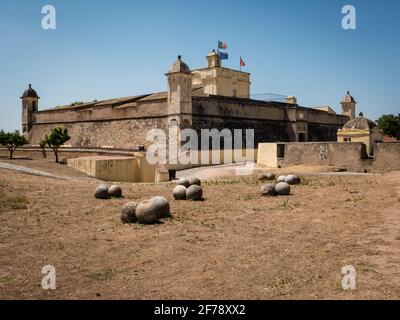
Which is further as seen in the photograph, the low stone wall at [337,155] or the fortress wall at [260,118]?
the fortress wall at [260,118]

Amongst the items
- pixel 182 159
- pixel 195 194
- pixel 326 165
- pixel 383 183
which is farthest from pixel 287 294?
pixel 182 159

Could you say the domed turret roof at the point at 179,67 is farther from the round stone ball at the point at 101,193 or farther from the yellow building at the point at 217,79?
the round stone ball at the point at 101,193

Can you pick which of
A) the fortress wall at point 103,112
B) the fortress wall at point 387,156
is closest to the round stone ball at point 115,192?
the fortress wall at point 387,156

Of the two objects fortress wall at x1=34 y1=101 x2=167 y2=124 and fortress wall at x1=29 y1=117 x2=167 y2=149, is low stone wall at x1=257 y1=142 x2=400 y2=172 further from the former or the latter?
fortress wall at x1=34 y1=101 x2=167 y2=124

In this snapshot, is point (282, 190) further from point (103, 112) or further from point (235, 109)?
point (103, 112)

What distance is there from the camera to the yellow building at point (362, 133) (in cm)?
2988

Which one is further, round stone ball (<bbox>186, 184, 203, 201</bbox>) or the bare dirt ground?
round stone ball (<bbox>186, 184, 203, 201</bbox>)

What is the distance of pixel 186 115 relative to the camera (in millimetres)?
31031

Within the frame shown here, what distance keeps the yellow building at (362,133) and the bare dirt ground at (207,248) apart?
18055 millimetres

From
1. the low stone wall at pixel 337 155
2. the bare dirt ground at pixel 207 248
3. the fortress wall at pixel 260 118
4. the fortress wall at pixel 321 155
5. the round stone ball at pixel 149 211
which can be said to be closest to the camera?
the bare dirt ground at pixel 207 248

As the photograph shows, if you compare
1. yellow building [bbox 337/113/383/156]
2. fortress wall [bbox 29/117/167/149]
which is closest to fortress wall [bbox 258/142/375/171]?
yellow building [bbox 337/113/383/156]

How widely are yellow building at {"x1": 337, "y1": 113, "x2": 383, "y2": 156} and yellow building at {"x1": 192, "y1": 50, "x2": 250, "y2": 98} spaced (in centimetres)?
1497

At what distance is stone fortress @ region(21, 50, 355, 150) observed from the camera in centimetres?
3133

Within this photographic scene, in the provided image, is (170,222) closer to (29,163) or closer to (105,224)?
(105,224)
